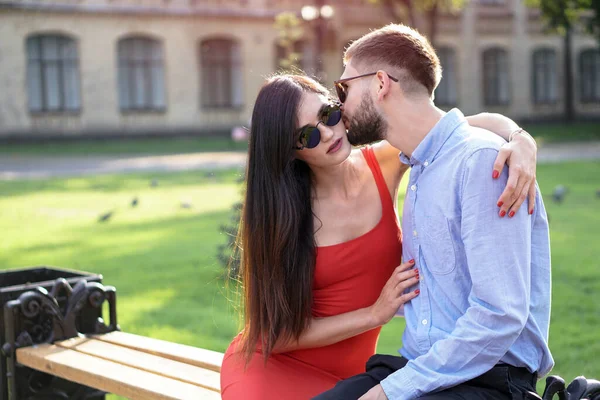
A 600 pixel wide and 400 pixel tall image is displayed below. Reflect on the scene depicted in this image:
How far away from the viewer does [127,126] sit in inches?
1218

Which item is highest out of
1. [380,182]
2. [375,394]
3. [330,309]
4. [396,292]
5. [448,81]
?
[448,81]

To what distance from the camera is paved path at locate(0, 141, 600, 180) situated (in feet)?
66.1

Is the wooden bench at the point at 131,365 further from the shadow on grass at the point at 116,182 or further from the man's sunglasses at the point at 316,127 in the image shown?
the shadow on grass at the point at 116,182

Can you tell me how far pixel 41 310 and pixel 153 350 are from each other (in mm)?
640

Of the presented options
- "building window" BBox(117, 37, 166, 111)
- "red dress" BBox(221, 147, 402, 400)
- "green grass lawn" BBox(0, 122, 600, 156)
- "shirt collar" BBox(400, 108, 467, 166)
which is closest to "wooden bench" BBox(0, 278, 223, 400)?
"red dress" BBox(221, 147, 402, 400)

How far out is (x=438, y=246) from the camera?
2.64 metres

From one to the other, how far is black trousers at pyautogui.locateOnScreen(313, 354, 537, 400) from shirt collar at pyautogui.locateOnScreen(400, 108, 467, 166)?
25.6 inches

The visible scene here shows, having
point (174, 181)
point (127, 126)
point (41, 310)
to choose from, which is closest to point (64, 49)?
point (127, 126)

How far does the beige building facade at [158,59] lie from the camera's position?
95.2 ft

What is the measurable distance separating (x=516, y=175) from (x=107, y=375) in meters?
1.99

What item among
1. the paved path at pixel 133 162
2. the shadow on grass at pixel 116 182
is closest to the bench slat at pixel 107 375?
the shadow on grass at pixel 116 182

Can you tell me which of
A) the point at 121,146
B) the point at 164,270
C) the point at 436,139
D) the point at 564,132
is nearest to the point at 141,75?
the point at 121,146

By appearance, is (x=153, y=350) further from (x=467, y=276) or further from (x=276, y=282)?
(x=467, y=276)

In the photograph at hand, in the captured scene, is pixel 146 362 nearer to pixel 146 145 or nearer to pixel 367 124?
pixel 367 124
